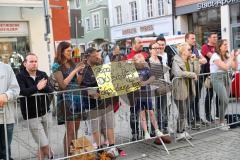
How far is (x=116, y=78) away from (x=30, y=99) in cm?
140

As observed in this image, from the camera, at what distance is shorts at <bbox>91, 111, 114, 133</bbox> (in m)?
6.15

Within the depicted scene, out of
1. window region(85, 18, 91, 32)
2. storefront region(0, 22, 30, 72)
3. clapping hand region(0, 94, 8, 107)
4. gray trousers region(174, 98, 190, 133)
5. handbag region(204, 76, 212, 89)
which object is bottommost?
gray trousers region(174, 98, 190, 133)

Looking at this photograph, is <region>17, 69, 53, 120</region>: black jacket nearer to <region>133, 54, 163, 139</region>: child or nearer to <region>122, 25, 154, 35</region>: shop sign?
<region>133, 54, 163, 139</region>: child

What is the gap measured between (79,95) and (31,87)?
790mm

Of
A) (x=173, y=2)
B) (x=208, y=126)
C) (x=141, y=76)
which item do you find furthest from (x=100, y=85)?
(x=173, y=2)

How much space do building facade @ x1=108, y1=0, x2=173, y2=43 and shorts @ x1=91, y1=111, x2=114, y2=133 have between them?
24.2 meters

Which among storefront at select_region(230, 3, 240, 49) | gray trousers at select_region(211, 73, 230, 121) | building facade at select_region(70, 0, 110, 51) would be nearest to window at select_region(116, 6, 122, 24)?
building facade at select_region(70, 0, 110, 51)

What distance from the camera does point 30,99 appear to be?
547cm

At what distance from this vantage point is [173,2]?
1141 inches

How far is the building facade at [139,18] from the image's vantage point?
3086 centimetres

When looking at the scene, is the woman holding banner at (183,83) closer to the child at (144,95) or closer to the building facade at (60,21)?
the child at (144,95)

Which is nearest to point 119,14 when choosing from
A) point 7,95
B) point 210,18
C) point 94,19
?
point 94,19

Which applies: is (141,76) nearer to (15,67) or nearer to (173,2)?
(15,67)

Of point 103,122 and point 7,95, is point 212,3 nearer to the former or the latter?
point 103,122
